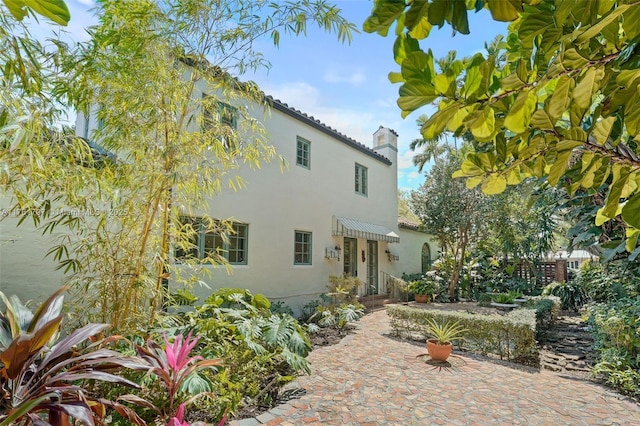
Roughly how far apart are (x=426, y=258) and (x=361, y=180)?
9866mm

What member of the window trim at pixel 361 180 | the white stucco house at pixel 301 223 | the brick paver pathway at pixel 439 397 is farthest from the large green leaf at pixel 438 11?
the window trim at pixel 361 180

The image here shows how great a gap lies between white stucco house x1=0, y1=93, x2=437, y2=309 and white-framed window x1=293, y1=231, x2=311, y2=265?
0.13 ft

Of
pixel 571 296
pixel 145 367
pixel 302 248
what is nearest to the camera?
pixel 145 367

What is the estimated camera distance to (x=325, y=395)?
5711 mm

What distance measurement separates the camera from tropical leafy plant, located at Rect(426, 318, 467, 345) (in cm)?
794

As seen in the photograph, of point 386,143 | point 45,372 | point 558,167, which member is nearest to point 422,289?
point 386,143

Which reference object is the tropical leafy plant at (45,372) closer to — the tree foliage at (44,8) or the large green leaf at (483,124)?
the tree foliage at (44,8)

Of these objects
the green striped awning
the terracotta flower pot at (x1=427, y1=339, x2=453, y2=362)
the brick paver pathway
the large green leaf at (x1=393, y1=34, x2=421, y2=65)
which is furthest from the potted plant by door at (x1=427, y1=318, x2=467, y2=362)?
the large green leaf at (x1=393, y1=34, x2=421, y2=65)

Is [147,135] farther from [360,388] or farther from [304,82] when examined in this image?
[360,388]

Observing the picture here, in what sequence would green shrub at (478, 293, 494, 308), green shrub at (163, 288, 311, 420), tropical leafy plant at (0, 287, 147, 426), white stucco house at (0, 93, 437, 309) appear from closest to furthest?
1. tropical leafy plant at (0, 287, 147, 426)
2. green shrub at (163, 288, 311, 420)
3. white stucco house at (0, 93, 437, 309)
4. green shrub at (478, 293, 494, 308)

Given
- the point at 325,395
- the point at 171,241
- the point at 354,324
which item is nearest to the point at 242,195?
the point at 171,241

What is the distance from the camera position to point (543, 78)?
96 cm

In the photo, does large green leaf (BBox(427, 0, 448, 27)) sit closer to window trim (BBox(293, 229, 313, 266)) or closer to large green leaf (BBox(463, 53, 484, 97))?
large green leaf (BBox(463, 53, 484, 97))

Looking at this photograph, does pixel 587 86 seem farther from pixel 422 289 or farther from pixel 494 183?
pixel 422 289
